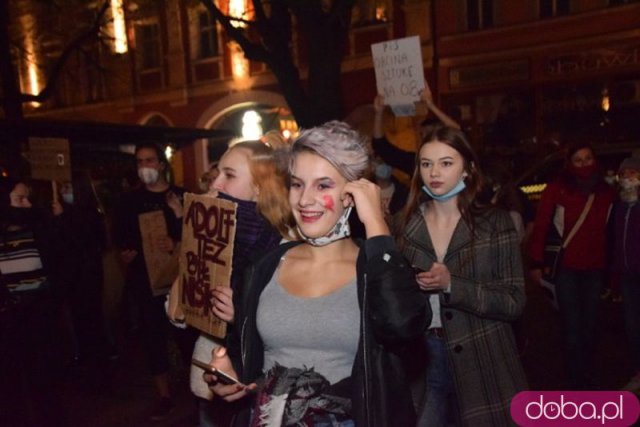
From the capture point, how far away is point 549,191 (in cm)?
531

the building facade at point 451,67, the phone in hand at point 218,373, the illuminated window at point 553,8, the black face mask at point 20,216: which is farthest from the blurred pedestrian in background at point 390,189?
the illuminated window at point 553,8

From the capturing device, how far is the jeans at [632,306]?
5.20m

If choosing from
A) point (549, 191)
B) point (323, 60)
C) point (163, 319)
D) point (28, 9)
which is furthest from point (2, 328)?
point (28, 9)

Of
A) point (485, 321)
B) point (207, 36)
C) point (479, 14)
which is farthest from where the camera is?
point (207, 36)

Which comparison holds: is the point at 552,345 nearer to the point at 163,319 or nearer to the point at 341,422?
the point at 163,319

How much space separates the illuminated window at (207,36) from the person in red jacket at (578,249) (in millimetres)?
16688

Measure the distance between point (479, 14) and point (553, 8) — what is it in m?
1.79

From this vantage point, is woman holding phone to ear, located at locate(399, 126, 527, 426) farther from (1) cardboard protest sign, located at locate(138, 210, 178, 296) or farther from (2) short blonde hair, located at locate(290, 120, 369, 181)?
(1) cardboard protest sign, located at locate(138, 210, 178, 296)

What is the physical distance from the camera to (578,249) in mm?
5156

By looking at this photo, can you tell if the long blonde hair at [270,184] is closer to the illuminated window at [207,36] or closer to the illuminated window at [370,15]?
the illuminated window at [370,15]

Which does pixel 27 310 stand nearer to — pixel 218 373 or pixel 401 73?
pixel 218 373

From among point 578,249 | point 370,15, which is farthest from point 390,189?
point 370,15

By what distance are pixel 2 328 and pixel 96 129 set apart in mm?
6391

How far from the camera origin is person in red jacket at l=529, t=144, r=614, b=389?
5.13m
